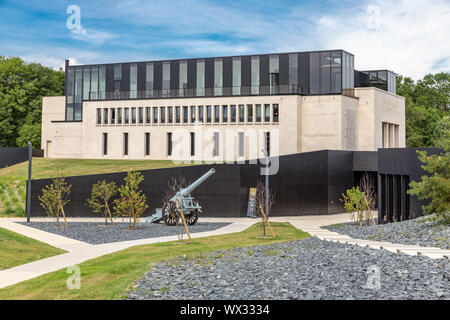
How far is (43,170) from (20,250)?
3309 centimetres

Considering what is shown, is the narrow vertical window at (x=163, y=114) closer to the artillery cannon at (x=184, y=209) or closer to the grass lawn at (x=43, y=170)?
the grass lawn at (x=43, y=170)

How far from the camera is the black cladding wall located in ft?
118

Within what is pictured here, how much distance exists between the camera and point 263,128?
5091 cm

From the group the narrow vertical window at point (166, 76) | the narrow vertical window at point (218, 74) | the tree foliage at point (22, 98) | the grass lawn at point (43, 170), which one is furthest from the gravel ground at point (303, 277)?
the tree foliage at point (22, 98)

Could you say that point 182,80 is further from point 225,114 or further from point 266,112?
point 266,112

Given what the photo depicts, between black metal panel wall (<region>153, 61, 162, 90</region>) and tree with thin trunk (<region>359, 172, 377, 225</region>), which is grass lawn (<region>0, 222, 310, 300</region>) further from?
black metal panel wall (<region>153, 61, 162, 90</region>)

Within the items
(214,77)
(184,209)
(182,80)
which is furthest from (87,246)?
(182,80)

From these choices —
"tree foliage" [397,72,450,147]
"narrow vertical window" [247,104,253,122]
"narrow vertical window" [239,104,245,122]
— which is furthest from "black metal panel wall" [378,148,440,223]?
"tree foliage" [397,72,450,147]

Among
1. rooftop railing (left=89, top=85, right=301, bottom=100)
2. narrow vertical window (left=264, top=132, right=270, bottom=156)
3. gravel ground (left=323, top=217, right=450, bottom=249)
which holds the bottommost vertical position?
gravel ground (left=323, top=217, right=450, bottom=249)

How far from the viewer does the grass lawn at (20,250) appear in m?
17.3

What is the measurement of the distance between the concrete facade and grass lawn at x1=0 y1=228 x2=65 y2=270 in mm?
30868

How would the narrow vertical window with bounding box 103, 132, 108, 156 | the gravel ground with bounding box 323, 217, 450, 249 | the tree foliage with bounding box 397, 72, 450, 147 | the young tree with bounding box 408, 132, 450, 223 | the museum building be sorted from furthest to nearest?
the tree foliage with bounding box 397, 72, 450, 147 < the narrow vertical window with bounding box 103, 132, 108, 156 < the museum building < the young tree with bounding box 408, 132, 450, 223 < the gravel ground with bounding box 323, 217, 450, 249

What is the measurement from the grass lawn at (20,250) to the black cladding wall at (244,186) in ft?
43.9
